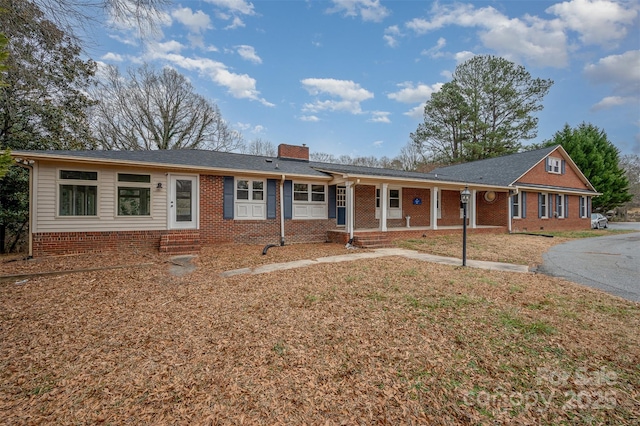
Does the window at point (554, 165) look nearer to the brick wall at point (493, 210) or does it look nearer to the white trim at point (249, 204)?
the brick wall at point (493, 210)

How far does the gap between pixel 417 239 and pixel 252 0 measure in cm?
1030

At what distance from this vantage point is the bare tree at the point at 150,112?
779 inches

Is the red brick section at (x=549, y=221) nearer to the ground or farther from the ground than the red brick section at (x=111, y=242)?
farther from the ground

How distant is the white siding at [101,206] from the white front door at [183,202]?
0.68 feet

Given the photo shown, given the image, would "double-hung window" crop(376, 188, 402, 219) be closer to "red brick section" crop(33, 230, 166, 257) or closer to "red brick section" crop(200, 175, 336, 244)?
"red brick section" crop(200, 175, 336, 244)

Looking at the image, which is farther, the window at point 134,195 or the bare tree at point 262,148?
the bare tree at point 262,148

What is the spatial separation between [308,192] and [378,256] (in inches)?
171

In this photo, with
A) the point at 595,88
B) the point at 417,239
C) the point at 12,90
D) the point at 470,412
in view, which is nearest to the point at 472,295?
the point at 470,412

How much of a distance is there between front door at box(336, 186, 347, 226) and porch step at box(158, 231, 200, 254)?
5.81 metres

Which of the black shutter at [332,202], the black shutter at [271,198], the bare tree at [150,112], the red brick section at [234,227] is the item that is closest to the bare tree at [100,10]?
the red brick section at [234,227]

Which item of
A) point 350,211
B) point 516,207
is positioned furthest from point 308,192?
point 516,207

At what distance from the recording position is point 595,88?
16.0 metres

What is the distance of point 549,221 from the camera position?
17.4 meters

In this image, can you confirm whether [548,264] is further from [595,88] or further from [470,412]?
[595,88]
